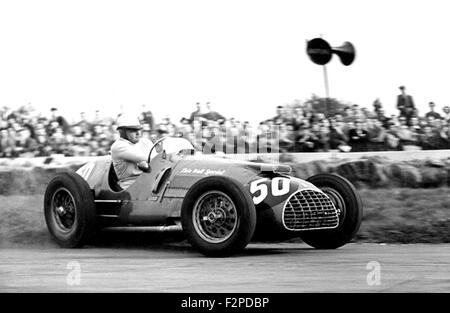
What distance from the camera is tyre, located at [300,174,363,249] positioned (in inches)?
399

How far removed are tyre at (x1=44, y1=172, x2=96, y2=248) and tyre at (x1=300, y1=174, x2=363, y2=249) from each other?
2118 mm

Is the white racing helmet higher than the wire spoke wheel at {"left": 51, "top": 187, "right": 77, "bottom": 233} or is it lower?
higher

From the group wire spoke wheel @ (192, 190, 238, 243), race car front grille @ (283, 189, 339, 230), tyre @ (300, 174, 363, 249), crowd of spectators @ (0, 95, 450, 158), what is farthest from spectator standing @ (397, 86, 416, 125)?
wire spoke wheel @ (192, 190, 238, 243)

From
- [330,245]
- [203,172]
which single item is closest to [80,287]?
[203,172]

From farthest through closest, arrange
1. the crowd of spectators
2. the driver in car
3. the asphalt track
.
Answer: the crowd of spectators < the driver in car < the asphalt track

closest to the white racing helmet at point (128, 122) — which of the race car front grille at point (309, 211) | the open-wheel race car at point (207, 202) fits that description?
the open-wheel race car at point (207, 202)

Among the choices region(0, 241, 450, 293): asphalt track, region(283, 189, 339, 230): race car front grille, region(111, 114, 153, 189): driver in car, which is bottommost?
region(0, 241, 450, 293): asphalt track

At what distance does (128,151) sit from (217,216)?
1768 mm

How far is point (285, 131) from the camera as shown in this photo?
15227mm

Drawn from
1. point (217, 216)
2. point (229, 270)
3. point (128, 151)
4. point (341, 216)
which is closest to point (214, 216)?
point (217, 216)

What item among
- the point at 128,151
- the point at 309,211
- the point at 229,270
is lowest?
the point at 229,270

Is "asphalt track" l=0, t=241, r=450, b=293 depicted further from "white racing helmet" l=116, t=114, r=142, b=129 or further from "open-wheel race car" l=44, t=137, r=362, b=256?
"white racing helmet" l=116, t=114, r=142, b=129

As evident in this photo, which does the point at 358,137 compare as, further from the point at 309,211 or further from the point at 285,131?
the point at 309,211

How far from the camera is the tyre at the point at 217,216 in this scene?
Result: 29.1 ft
